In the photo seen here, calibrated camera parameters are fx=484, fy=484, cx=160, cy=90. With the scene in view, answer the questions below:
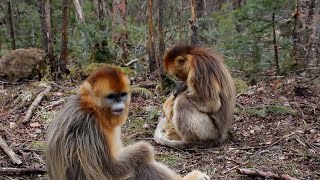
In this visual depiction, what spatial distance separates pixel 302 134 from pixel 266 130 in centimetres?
50

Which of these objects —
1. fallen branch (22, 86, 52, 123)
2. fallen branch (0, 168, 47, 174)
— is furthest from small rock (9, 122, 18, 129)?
fallen branch (0, 168, 47, 174)

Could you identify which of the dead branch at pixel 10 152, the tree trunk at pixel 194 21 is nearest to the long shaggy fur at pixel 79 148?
the dead branch at pixel 10 152

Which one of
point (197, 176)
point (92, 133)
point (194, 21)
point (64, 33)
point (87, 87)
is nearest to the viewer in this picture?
point (92, 133)

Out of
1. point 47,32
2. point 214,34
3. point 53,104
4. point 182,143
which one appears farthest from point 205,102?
point 214,34

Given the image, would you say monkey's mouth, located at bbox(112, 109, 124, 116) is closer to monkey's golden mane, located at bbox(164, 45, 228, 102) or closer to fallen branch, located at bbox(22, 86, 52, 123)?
monkey's golden mane, located at bbox(164, 45, 228, 102)

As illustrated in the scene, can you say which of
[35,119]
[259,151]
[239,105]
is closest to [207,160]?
[259,151]

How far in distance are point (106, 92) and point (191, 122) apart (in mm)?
2163

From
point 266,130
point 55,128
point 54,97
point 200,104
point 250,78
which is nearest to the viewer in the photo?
point 55,128

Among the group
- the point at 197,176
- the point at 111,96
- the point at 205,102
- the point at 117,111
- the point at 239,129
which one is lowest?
the point at 239,129

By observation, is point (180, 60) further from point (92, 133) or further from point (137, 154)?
point (92, 133)

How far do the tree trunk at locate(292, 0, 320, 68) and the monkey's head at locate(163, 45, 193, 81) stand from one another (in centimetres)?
258

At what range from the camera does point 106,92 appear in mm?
3365

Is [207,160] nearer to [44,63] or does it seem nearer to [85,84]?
[85,84]

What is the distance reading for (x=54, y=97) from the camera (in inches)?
277
